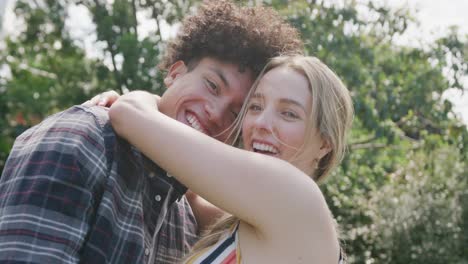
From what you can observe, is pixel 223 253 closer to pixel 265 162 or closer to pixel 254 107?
pixel 265 162

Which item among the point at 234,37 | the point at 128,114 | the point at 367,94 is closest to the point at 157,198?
the point at 128,114

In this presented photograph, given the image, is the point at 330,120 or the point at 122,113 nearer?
the point at 122,113

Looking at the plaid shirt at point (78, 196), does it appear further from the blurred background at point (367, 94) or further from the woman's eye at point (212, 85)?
the blurred background at point (367, 94)

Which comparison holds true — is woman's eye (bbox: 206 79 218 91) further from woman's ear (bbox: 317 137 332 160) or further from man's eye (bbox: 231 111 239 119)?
woman's ear (bbox: 317 137 332 160)

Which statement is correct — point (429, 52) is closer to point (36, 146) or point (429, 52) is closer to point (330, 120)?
point (330, 120)

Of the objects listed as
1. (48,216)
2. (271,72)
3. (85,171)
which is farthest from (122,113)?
(271,72)

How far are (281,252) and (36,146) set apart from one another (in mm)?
795

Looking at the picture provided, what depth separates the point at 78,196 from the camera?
6.57 feet

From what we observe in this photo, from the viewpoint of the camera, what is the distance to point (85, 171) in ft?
6.68

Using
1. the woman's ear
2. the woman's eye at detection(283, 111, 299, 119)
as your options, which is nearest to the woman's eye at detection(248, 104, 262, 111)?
the woman's eye at detection(283, 111, 299, 119)

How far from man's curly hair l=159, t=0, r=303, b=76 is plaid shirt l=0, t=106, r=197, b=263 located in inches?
22.7

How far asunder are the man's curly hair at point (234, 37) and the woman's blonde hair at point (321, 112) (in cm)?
12

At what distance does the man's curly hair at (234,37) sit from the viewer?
8.82ft


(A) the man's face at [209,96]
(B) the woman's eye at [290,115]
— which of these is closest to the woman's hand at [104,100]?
(A) the man's face at [209,96]
